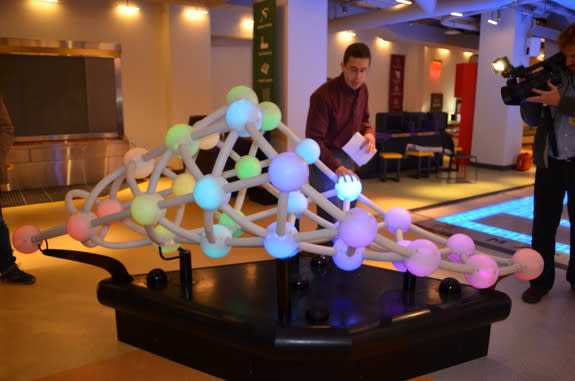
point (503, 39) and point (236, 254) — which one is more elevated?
point (503, 39)

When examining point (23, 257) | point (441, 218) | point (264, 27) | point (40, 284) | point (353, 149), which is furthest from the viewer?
point (264, 27)

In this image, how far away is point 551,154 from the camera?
8.27ft

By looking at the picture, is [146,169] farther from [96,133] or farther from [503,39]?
[503,39]

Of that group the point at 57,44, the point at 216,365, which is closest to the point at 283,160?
the point at 216,365

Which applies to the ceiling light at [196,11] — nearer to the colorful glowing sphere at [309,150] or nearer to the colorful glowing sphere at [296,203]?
the colorful glowing sphere at [309,150]

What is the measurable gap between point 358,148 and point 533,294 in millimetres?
1370

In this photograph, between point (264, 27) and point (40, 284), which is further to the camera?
point (264, 27)

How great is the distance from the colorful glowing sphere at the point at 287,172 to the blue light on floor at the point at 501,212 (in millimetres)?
3245

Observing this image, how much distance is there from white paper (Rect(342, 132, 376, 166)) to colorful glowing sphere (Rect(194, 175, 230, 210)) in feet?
4.02

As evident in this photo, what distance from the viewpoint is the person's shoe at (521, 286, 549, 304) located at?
2.67 m

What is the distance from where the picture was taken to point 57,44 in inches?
252

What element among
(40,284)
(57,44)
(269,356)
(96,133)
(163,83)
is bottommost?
(40,284)

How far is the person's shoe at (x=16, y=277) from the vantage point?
115 inches

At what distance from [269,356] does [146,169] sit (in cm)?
87
